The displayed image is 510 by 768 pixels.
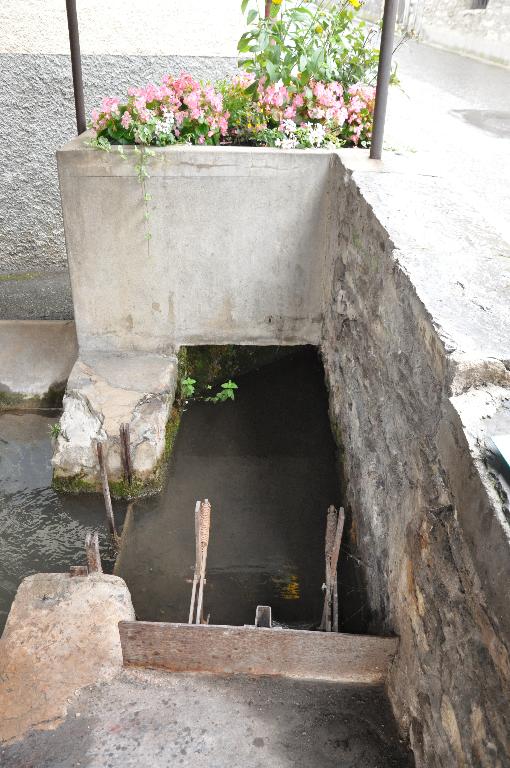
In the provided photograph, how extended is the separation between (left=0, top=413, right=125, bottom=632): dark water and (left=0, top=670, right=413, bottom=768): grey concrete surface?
100cm

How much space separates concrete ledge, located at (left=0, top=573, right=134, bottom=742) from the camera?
98.7 inches

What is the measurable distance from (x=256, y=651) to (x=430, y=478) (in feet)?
3.42

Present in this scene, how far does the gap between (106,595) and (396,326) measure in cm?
174

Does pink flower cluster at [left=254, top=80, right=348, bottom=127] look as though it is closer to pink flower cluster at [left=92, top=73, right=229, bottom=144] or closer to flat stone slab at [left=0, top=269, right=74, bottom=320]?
pink flower cluster at [left=92, top=73, right=229, bottom=144]

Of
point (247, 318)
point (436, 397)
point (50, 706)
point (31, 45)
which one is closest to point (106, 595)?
point (50, 706)

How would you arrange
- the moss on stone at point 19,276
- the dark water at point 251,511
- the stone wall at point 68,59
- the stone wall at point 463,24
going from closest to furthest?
1. the dark water at point 251,511
2. the stone wall at point 68,59
3. the moss on stone at point 19,276
4. the stone wall at point 463,24

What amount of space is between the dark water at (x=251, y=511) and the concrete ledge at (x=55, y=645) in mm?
459

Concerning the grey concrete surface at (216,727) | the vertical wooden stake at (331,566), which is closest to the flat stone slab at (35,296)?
the vertical wooden stake at (331,566)

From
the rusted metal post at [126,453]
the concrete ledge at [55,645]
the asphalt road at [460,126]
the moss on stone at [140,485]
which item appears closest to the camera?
the concrete ledge at [55,645]

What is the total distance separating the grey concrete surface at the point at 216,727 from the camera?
2.35 meters

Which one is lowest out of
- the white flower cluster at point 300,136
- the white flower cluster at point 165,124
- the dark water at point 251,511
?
the dark water at point 251,511

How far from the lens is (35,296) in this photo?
652 cm

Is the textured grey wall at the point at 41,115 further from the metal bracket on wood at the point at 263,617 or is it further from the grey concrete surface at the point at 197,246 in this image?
the metal bracket on wood at the point at 263,617

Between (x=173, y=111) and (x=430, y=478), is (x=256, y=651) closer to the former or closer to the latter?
(x=430, y=478)
